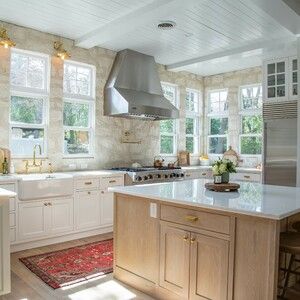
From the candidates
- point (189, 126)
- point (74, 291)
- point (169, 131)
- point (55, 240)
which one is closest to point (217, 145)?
point (189, 126)

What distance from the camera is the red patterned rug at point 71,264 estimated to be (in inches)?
128

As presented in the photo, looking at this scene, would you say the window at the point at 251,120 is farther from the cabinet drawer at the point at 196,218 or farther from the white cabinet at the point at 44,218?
the cabinet drawer at the point at 196,218

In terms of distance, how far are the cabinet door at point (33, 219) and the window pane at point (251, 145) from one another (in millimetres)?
4446

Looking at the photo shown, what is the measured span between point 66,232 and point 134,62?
311 cm

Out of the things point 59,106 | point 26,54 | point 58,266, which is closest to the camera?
point 58,266

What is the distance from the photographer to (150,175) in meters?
5.36

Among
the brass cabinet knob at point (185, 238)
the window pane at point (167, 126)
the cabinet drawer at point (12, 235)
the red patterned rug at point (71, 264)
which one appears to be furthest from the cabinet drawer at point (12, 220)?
the window pane at point (167, 126)

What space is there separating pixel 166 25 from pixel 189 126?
3.32 m

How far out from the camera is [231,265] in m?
2.29

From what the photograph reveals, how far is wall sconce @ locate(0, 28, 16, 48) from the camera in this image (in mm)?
4274

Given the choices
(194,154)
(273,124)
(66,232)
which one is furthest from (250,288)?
(194,154)

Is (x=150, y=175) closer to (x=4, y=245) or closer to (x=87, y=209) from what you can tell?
(x=87, y=209)

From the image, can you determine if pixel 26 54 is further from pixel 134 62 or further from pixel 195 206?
pixel 195 206

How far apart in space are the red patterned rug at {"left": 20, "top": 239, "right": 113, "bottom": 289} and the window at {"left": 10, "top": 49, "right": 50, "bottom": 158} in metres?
1.64
